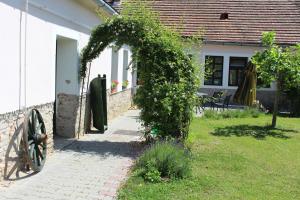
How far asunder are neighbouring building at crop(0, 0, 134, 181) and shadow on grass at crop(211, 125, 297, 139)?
14.2ft

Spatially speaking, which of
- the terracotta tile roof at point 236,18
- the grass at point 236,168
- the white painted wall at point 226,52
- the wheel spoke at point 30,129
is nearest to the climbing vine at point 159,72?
the grass at point 236,168

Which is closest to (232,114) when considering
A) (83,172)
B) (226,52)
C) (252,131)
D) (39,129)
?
(252,131)

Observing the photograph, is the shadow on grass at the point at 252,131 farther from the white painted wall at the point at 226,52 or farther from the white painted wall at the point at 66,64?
the white painted wall at the point at 226,52

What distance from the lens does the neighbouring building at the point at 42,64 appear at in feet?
21.9

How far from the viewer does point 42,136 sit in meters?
7.51

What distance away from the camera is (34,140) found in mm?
7285

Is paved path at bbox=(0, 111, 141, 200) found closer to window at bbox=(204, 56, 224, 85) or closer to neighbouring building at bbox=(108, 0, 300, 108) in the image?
neighbouring building at bbox=(108, 0, 300, 108)

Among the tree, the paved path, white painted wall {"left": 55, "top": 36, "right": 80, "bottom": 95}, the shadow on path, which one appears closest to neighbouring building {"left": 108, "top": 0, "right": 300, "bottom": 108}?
the tree

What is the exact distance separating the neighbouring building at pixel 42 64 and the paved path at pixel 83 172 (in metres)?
0.51

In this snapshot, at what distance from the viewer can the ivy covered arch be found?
9695 millimetres

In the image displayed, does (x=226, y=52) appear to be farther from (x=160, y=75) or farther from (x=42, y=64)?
(x=42, y=64)

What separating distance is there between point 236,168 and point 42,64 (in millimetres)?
→ 4347

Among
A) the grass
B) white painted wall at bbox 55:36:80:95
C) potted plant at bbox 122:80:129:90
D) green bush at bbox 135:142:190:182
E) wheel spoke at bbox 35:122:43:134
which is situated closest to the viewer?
the grass

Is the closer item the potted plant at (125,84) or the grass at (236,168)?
the grass at (236,168)
